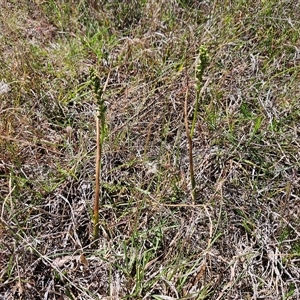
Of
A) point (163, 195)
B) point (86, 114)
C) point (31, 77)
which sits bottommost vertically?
point (163, 195)

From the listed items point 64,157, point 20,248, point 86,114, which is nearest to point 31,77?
point 86,114

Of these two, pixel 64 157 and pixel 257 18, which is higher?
pixel 257 18

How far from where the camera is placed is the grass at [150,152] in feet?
4.20

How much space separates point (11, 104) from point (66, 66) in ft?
1.00

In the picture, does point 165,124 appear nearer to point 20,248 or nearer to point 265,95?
point 265,95

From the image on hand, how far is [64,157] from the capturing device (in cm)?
155

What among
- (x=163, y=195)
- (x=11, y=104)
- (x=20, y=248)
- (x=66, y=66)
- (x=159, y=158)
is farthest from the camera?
(x=66, y=66)

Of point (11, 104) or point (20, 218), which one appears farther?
point (11, 104)

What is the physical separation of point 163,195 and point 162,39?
850mm

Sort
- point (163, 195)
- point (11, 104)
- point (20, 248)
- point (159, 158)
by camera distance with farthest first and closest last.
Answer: point (11, 104)
point (159, 158)
point (163, 195)
point (20, 248)

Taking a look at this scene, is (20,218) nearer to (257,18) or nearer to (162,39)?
(162,39)

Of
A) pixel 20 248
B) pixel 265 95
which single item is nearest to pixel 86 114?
pixel 20 248

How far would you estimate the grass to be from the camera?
1.28 m

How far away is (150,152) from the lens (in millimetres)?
1567
